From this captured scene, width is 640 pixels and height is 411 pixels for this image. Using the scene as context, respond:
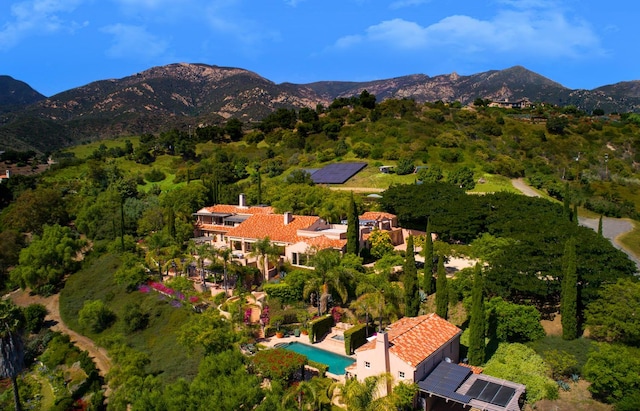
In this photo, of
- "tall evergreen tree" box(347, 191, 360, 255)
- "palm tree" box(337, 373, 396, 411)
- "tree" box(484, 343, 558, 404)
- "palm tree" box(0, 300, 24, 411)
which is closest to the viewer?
"palm tree" box(337, 373, 396, 411)

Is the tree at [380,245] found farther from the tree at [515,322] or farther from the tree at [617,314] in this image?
the tree at [617,314]

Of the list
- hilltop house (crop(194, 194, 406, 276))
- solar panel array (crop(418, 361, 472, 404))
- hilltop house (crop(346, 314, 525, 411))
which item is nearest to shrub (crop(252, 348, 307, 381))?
hilltop house (crop(346, 314, 525, 411))

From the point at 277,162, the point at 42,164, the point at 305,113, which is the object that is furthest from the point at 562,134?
the point at 42,164

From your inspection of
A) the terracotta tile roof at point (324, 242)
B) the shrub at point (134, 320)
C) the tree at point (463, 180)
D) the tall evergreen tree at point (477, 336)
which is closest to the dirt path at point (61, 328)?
the shrub at point (134, 320)

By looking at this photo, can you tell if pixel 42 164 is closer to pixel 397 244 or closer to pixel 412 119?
pixel 412 119

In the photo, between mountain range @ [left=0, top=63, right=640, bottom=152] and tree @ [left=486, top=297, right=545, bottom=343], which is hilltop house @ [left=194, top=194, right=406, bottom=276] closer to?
tree @ [left=486, top=297, right=545, bottom=343]

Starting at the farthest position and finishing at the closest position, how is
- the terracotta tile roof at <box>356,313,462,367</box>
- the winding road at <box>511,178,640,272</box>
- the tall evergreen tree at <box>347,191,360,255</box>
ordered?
1. the winding road at <box>511,178,640,272</box>
2. the tall evergreen tree at <box>347,191,360,255</box>
3. the terracotta tile roof at <box>356,313,462,367</box>

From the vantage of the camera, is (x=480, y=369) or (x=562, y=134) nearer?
(x=480, y=369)
